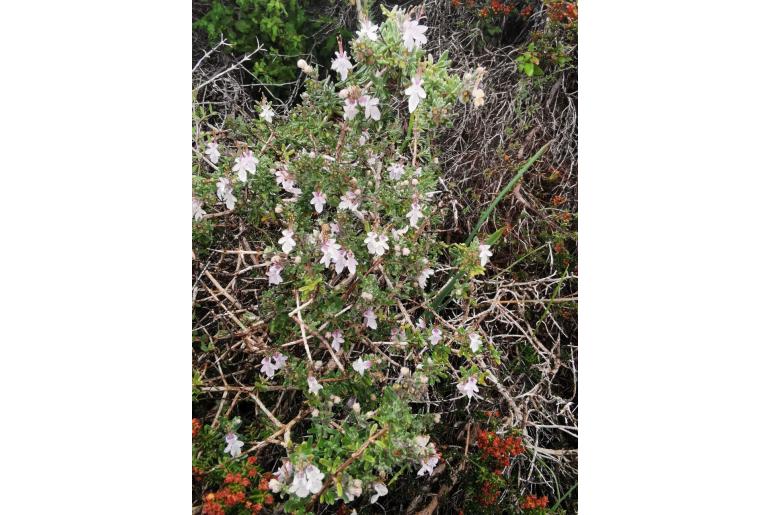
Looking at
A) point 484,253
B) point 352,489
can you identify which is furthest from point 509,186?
point 352,489

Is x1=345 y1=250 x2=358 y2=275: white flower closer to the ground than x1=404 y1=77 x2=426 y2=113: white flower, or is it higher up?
closer to the ground

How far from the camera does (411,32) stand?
5.73ft

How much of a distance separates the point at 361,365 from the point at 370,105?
2.09 ft

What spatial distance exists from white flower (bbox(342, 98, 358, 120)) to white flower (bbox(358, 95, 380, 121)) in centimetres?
2

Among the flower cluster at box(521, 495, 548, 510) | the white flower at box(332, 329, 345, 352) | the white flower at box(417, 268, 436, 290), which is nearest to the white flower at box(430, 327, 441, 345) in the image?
the white flower at box(417, 268, 436, 290)

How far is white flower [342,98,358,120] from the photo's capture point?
5.81 feet

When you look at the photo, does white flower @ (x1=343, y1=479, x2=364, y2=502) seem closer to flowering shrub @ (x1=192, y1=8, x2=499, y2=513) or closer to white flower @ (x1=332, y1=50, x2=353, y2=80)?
flowering shrub @ (x1=192, y1=8, x2=499, y2=513)

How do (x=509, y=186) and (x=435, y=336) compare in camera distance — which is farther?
(x=509, y=186)

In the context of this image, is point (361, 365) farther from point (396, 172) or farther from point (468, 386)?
point (396, 172)

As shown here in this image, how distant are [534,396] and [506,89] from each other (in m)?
0.85

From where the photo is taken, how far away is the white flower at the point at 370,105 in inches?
69.8

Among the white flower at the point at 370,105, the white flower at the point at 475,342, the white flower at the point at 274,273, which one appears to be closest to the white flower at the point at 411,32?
the white flower at the point at 370,105

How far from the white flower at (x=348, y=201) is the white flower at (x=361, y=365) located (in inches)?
14.8
